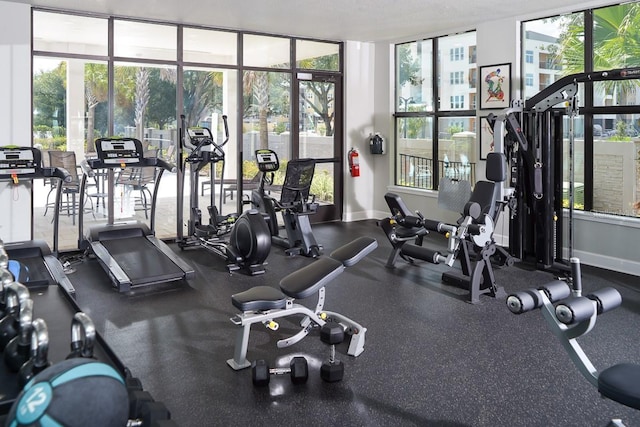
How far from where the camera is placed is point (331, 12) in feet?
20.7

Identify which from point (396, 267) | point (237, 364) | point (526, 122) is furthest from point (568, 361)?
point (526, 122)

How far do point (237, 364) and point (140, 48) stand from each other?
4898 mm

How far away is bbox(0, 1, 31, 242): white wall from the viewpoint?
5816mm

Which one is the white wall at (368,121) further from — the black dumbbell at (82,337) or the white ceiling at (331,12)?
the black dumbbell at (82,337)

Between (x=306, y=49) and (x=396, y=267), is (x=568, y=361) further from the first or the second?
(x=306, y=49)

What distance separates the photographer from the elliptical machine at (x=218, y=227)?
5.30 metres

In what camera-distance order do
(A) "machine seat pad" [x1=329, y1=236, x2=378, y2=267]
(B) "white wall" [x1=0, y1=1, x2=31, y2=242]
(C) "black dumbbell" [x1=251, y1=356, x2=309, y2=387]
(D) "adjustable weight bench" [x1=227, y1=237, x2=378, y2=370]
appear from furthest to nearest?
(B) "white wall" [x1=0, y1=1, x2=31, y2=242], (A) "machine seat pad" [x1=329, y1=236, x2=378, y2=267], (D) "adjustable weight bench" [x1=227, y1=237, x2=378, y2=370], (C) "black dumbbell" [x1=251, y1=356, x2=309, y2=387]

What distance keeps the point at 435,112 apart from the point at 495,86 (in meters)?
1.16

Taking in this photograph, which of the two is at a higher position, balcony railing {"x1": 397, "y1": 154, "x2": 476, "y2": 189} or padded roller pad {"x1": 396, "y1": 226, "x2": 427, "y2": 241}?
balcony railing {"x1": 397, "y1": 154, "x2": 476, "y2": 189}

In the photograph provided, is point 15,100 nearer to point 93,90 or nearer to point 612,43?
point 93,90

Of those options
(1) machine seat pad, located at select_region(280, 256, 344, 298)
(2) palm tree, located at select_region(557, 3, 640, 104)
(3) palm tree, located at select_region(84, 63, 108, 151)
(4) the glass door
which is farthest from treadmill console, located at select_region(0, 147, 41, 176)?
(2) palm tree, located at select_region(557, 3, 640, 104)

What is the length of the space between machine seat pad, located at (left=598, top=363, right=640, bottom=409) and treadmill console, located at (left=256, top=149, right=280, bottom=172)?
5095 mm

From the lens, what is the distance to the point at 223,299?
182 inches

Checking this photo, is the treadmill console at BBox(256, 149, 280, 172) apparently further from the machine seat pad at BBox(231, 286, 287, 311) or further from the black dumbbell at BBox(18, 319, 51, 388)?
the black dumbbell at BBox(18, 319, 51, 388)
